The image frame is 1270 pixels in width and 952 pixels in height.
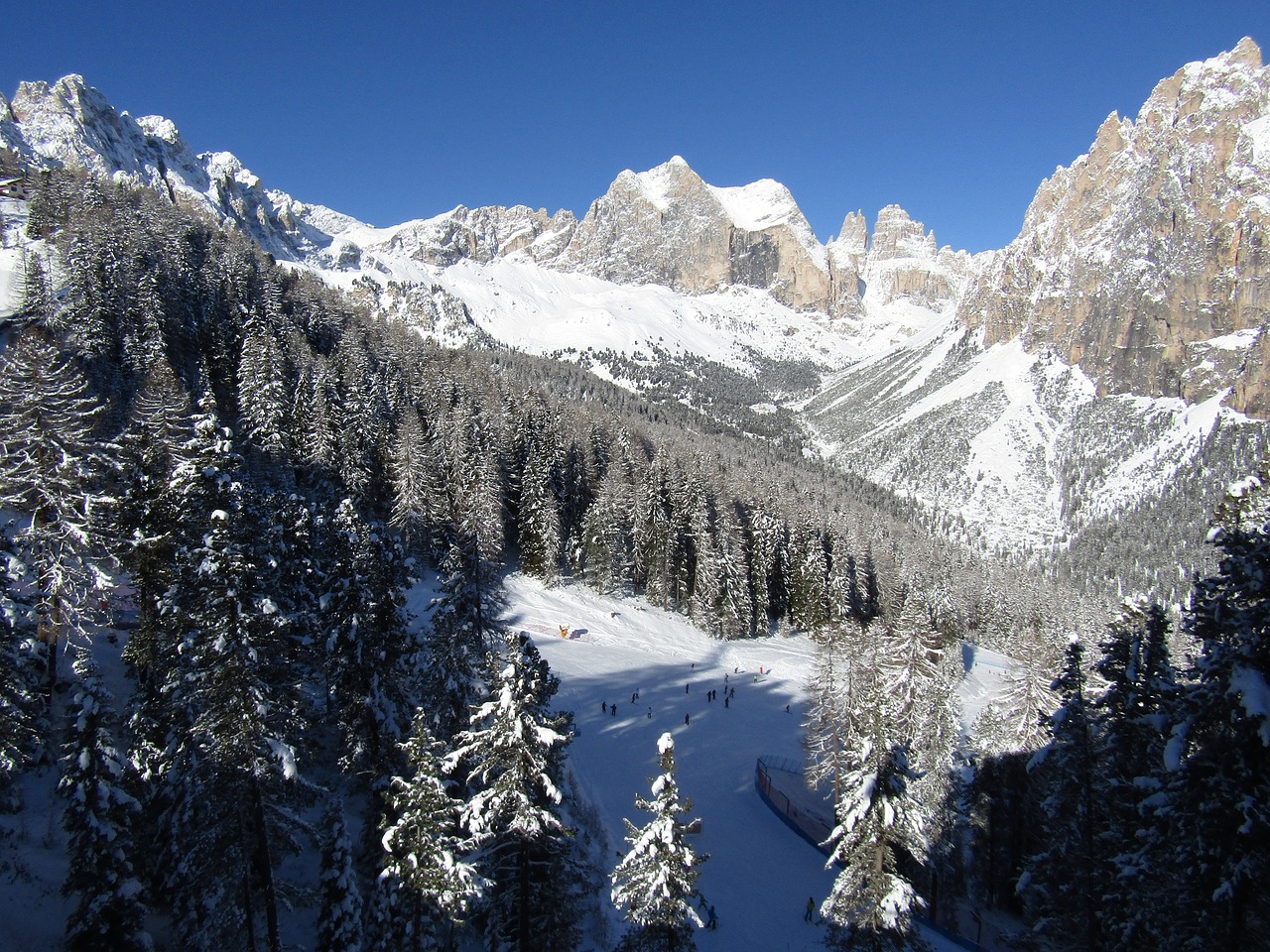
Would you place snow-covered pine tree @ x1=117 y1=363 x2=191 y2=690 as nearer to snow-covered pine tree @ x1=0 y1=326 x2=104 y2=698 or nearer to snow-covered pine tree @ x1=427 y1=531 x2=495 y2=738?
snow-covered pine tree @ x1=0 y1=326 x2=104 y2=698

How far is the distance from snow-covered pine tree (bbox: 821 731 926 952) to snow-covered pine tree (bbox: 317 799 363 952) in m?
11.3

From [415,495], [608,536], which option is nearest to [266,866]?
[415,495]

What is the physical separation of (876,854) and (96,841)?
682 inches

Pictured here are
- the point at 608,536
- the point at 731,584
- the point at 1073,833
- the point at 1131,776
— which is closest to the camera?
the point at 1131,776

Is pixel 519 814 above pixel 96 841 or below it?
above

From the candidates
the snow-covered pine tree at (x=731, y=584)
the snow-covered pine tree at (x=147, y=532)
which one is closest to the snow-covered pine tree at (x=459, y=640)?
the snow-covered pine tree at (x=147, y=532)

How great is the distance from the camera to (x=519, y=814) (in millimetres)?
14539

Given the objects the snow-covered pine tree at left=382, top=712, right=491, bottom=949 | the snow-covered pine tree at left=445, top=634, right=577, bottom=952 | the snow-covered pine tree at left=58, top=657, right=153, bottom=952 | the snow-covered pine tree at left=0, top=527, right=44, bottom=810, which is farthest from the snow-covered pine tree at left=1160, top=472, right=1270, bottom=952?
the snow-covered pine tree at left=0, top=527, right=44, bottom=810

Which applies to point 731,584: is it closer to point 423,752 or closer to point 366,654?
point 366,654

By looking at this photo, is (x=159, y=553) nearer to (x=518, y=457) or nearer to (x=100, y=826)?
(x=100, y=826)

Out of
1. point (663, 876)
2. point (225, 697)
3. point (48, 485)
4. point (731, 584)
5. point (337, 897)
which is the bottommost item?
point (731, 584)

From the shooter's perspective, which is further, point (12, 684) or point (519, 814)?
point (519, 814)

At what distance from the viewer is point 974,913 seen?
96.6 ft

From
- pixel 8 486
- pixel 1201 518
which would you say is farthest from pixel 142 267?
pixel 1201 518
